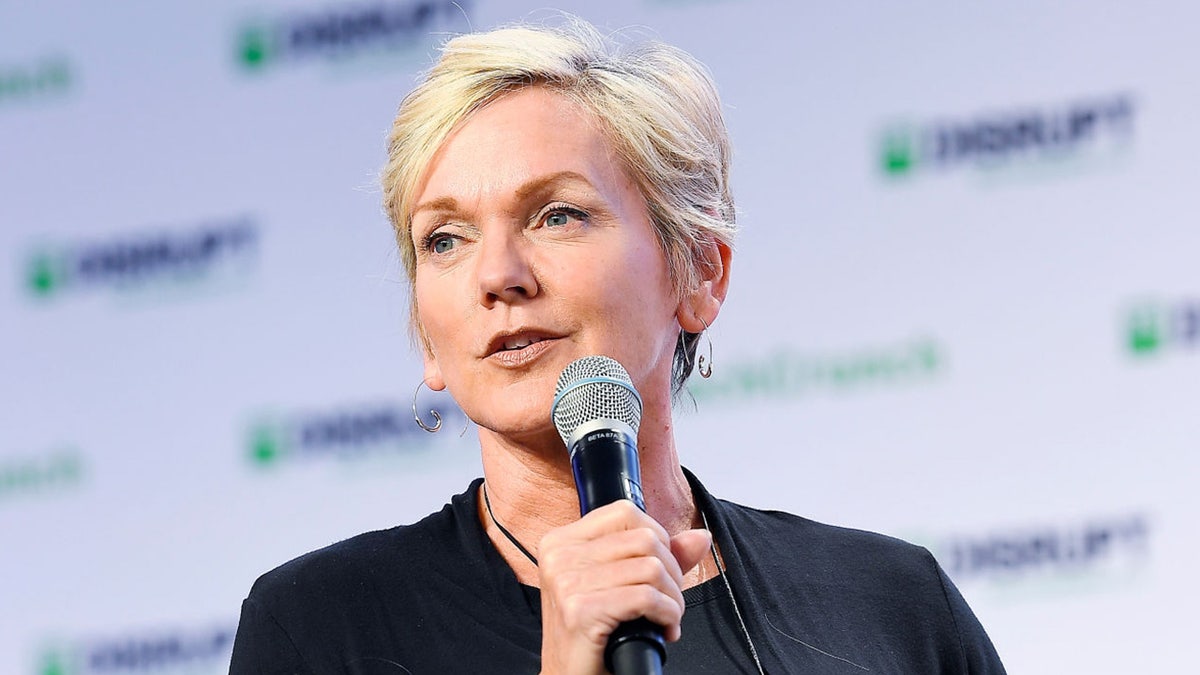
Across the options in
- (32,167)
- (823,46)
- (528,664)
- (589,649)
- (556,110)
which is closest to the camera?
(589,649)

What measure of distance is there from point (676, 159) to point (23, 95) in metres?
2.38

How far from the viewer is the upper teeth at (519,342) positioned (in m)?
1.55

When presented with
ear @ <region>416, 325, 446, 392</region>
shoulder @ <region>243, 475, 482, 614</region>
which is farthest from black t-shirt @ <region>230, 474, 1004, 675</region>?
ear @ <region>416, 325, 446, 392</region>

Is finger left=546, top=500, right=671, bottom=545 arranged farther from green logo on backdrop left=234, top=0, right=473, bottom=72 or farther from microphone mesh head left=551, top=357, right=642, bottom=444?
green logo on backdrop left=234, top=0, right=473, bottom=72

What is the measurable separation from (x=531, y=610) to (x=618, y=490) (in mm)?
495

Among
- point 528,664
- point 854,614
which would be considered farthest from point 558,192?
point 854,614

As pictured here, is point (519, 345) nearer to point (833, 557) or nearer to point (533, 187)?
point (533, 187)

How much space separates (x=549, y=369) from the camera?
5.05ft

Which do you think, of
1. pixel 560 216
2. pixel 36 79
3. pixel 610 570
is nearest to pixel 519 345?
pixel 560 216

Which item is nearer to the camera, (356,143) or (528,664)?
(528,664)

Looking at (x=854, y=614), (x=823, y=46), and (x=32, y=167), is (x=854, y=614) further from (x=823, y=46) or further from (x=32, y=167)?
(x=32, y=167)

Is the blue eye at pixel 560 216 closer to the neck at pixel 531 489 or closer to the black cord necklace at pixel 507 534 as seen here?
the neck at pixel 531 489

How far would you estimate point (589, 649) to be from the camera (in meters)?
1.12

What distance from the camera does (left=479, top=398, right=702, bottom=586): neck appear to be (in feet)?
5.48
